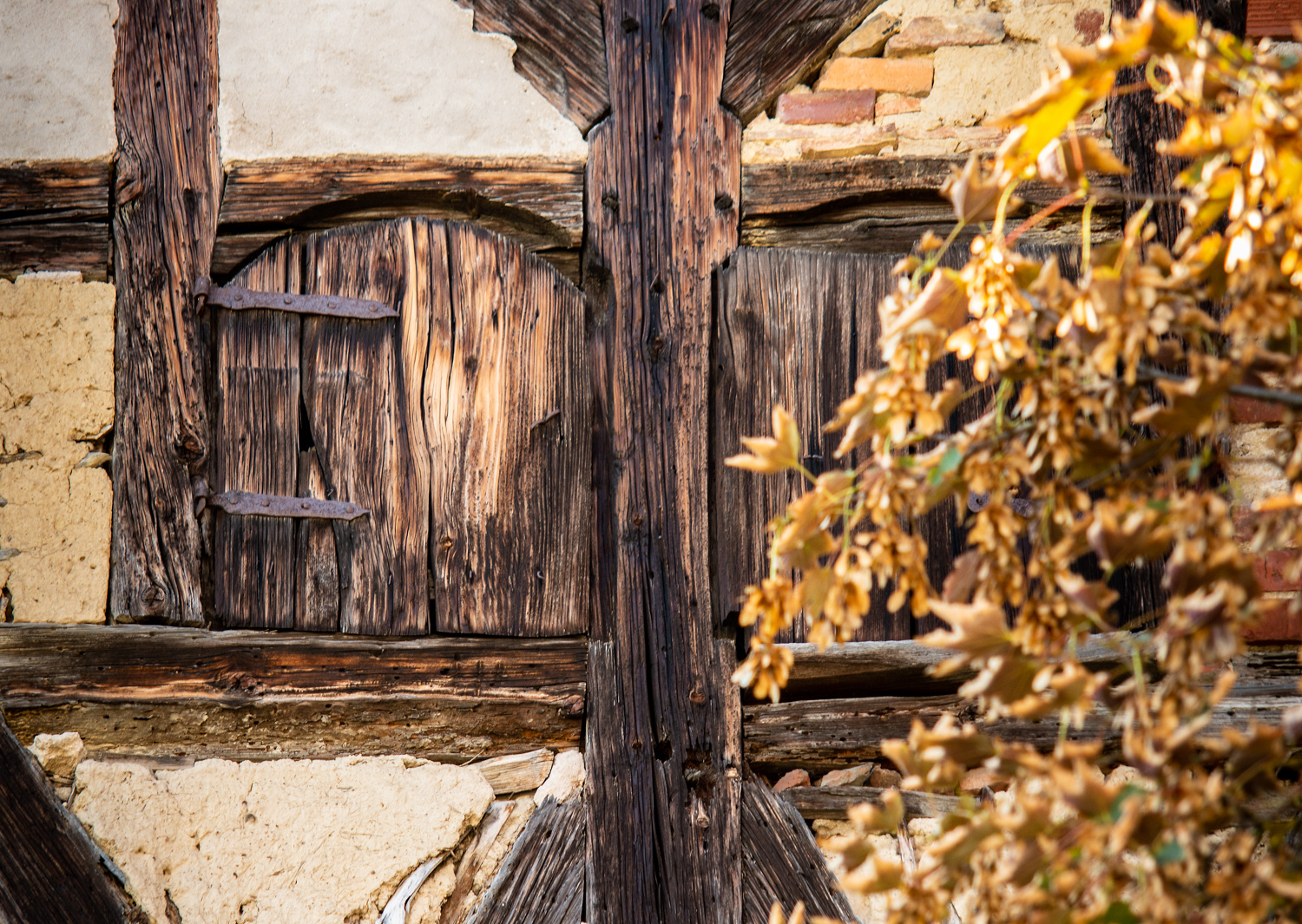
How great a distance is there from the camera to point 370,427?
1956mm

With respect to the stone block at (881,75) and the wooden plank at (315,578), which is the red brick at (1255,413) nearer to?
the stone block at (881,75)

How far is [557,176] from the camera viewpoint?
6.57 feet

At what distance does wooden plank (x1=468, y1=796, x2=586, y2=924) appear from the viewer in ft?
6.13

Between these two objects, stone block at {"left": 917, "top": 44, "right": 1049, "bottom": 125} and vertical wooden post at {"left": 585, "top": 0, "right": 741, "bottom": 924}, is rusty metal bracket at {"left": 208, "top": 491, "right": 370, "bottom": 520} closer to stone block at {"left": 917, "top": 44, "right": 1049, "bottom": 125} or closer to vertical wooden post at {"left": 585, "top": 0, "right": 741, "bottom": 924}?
vertical wooden post at {"left": 585, "top": 0, "right": 741, "bottom": 924}

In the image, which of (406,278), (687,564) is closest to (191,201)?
(406,278)

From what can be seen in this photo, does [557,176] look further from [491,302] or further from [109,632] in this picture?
[109,632]

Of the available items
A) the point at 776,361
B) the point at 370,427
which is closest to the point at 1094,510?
the point at 776,361

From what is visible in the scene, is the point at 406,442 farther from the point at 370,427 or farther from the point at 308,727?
the point at 308,727

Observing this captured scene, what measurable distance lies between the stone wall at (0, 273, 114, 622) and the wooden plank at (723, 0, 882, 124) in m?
1.58

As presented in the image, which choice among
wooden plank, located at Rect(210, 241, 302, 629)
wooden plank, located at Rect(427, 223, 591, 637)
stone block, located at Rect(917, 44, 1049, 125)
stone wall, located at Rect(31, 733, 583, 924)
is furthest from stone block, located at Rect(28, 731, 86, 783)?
stone block, located at Rect(917, 44, 1049, 125)

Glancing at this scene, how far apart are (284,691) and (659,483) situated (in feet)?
3.26

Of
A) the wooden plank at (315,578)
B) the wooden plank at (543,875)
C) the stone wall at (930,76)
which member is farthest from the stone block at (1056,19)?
the wooden plank at (543,875)

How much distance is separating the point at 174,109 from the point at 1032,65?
2.03m

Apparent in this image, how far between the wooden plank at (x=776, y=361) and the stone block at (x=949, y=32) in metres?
0.51
